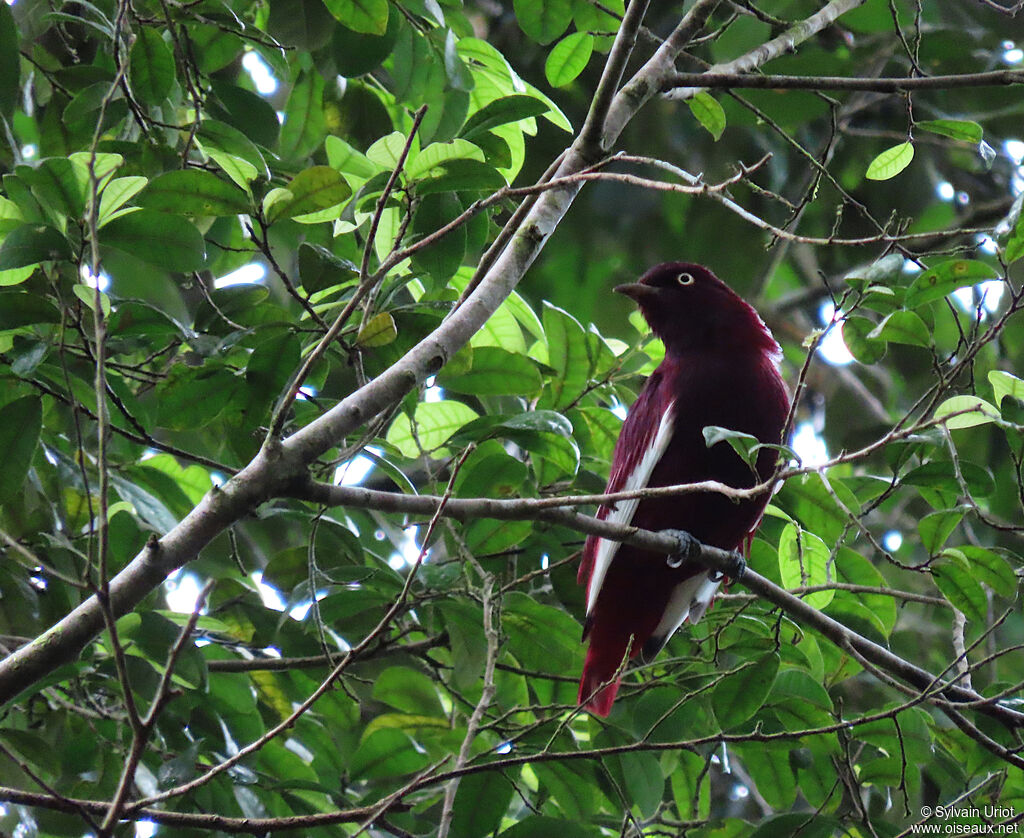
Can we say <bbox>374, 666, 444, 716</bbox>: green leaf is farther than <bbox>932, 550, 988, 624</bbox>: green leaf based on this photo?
Yes

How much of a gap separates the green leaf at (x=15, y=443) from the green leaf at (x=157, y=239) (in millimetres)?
423

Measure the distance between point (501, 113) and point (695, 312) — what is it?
5.29ft

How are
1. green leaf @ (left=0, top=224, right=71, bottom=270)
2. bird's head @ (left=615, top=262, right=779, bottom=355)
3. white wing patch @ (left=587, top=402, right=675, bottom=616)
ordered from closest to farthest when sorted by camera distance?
green leaf @ (left=0, top=224, right=71, bottom=270) < white wing patch @ (left=587, top=402, right=675, bottom=616) < bird's head @ (left=615, top=262, right=779, bottom=355)

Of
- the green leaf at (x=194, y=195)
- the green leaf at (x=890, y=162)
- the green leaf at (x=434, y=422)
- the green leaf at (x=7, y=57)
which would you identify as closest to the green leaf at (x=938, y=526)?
the green leaf at (x=890, y=162)

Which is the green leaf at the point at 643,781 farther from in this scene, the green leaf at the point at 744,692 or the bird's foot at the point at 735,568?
the bird's foot at the point at 735,568

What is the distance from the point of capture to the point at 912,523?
6.48m

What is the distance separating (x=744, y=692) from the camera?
8.64 ft

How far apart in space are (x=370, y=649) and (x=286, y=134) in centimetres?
187

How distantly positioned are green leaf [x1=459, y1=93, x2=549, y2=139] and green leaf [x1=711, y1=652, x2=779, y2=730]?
1405mm

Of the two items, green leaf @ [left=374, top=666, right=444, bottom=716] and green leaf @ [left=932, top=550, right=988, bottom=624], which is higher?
green leaf @ [left=932, top=550, right=988, bottom=624]

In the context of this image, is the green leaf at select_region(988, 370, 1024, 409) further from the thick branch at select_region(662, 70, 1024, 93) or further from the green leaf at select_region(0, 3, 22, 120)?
the green leaf at select_region(0, 3, 22, 120)

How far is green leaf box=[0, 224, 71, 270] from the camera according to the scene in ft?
7.36

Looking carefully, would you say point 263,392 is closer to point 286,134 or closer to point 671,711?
point 671,711

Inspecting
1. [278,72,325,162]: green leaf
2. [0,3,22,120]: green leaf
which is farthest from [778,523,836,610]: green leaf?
[0,3,22,120]: green leaf
